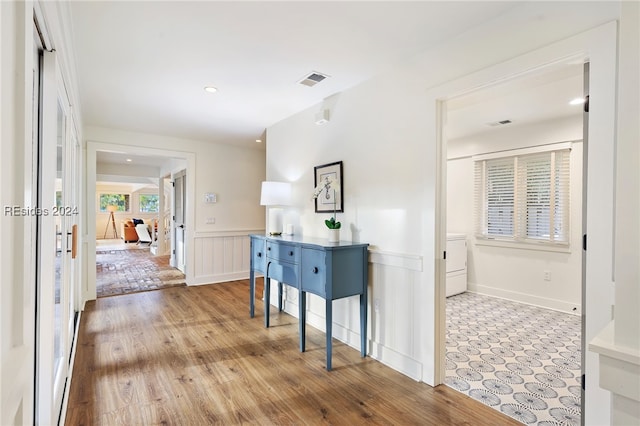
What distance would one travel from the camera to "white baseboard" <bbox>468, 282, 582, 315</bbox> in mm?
3900

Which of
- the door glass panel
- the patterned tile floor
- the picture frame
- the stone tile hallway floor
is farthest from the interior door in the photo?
the patterned tile floor

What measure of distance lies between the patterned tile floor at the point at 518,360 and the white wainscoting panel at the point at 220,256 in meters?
3.55

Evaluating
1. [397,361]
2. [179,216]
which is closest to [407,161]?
[397,361]

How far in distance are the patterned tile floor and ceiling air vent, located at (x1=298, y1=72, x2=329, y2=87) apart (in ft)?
8.55

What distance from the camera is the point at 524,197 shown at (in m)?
A: 4.40

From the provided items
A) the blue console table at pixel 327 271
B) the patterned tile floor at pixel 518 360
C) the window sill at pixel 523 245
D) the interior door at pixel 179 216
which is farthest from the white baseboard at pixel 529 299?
the interior door at pixel 179 216

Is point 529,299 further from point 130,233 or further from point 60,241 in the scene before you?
point 130,233

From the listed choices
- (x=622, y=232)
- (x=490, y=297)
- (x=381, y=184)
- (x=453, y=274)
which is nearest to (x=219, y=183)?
(x=381, y=184)

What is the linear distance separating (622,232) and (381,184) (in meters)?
1.99

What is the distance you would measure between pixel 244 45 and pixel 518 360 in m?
3.25

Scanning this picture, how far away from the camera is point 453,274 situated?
15.4 feet

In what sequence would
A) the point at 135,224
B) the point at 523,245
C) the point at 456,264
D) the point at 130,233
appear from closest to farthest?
1. the point at 523,245
2. the point at 456,264
3. the point at 130,233
4. the point at 135,224

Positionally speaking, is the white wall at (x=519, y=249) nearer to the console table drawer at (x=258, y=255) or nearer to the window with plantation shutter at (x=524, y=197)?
the window with plantation shutter at (x=524, y=197)

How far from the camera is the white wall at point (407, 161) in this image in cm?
189
